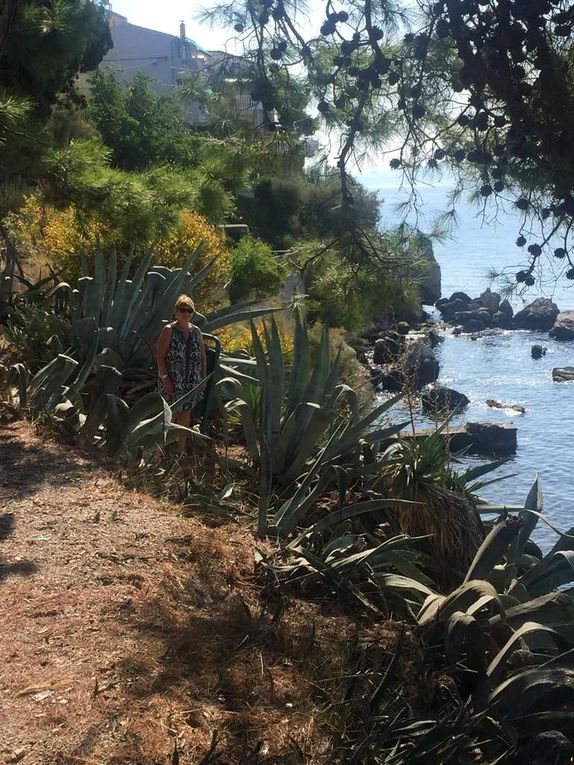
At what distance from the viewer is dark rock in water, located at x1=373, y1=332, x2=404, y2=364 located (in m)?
40.9

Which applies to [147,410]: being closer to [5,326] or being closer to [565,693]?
[5,326]

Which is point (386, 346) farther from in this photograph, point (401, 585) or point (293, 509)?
point (401, 585)

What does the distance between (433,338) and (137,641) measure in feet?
163

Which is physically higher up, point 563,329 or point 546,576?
point 546,576

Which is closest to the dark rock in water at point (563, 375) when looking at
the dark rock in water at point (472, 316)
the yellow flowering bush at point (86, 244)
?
the dark rock in water at point (472, 316)

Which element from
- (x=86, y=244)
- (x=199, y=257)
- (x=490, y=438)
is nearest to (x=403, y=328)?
(x=490, y=438)

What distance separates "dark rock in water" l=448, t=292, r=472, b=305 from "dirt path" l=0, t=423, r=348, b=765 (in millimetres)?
58954

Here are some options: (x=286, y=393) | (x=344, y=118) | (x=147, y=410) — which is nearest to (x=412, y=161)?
(x=344, y=118)

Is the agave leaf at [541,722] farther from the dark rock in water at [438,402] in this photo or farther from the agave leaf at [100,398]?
the agave leaf at [100,398]

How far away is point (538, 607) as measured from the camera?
4.39 m

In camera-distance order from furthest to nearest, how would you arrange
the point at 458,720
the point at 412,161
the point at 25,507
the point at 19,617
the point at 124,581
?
the point at 412,161
the point at 25,507
the point at 124,581
the point at 19,617
the point at 458,720

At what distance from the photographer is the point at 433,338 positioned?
173 ft

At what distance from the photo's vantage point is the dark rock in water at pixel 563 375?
45.9 metres

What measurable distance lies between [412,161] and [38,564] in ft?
10.8
